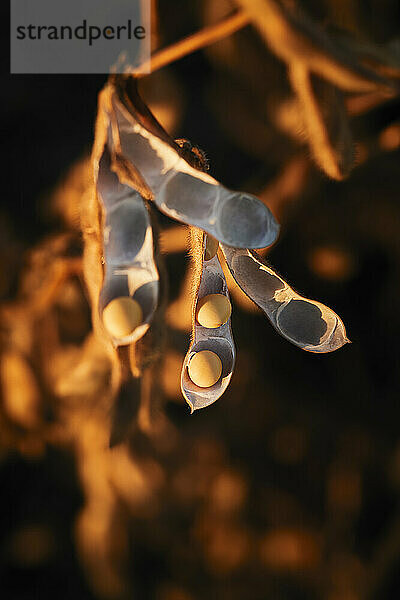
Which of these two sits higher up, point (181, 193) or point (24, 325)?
point (181, 193)

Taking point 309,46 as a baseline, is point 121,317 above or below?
below

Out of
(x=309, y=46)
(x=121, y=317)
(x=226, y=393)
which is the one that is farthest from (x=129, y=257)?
(x=226, y=393)

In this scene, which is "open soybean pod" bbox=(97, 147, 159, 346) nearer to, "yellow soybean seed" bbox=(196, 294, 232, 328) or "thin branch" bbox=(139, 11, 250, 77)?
"yellow soybean seed" bbox=(196, 294, 232, 328)

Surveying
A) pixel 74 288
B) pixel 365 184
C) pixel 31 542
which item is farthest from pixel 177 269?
pixel 31 542

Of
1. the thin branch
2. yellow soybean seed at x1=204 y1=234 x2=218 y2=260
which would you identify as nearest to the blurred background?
the thin branch

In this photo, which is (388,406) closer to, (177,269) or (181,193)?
(177,269)

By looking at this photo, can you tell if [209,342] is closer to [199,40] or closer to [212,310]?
[212,310]
